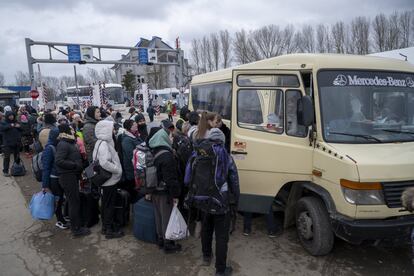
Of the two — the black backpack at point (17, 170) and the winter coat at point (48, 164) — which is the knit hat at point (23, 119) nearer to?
the black backpack at point (17, 170)

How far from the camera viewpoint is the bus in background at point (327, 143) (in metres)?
3.54

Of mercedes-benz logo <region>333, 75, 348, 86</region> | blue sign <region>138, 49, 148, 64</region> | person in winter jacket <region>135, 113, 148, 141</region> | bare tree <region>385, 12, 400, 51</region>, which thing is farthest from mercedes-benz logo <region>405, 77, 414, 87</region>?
bare tree <region>385, 12, 400, 51</region>

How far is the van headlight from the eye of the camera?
3486mm

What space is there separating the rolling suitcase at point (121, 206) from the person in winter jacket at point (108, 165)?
0.22 meters

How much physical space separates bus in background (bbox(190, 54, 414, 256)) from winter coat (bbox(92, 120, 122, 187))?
1.76 m

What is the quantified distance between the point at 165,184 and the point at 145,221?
38.5 inches

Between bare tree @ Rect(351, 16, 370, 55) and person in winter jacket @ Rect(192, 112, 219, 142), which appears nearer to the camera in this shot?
person in winter jacket @ Rect(192, 112, 219, 142)

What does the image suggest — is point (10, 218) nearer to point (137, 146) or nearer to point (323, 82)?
point (137, 146)

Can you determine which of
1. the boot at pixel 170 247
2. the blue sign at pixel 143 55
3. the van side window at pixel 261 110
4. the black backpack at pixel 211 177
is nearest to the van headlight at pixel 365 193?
the van side window at pixel 261 110

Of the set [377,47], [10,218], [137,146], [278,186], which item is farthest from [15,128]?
[377,47]

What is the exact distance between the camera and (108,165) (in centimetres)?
466

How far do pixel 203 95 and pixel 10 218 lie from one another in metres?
5.10

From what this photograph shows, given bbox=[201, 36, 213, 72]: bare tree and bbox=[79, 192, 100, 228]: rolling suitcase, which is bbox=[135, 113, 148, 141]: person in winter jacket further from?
bbox=[201, 36, 213, 72]: bare tree

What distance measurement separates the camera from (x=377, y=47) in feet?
150
